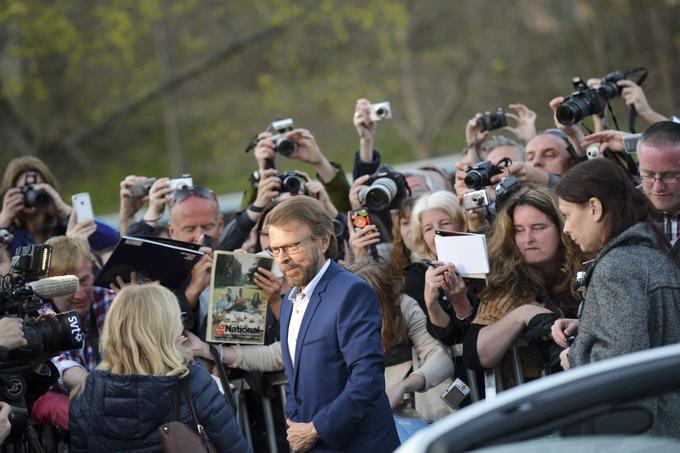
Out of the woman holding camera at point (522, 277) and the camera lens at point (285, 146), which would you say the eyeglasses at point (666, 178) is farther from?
the camera lens at point (285, 146)

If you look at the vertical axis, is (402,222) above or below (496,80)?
below

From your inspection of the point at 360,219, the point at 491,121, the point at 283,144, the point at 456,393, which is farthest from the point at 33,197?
the point at 456,393

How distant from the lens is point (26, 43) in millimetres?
18344

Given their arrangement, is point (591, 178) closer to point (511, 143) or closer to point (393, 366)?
point (393, 366)

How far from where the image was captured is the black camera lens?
5051mm

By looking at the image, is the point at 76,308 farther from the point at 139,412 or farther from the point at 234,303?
the point at 139,412

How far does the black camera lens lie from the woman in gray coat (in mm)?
2220

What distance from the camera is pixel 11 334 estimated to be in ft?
16.2

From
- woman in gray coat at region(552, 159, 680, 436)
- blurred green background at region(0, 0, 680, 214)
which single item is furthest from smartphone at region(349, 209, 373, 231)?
blurred green background at region(0, 0, 680, 214)

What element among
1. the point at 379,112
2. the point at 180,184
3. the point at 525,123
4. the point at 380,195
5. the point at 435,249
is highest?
the point at 379,112

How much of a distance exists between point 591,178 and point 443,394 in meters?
1.75

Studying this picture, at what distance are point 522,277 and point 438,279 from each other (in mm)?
532

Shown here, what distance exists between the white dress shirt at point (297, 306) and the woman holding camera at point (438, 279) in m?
0.91

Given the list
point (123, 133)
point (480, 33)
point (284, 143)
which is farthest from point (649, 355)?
point (123, 133)
